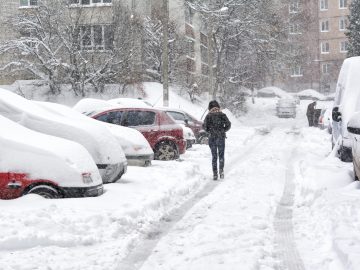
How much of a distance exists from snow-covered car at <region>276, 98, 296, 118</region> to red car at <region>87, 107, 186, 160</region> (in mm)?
32723

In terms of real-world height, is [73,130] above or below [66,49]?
below

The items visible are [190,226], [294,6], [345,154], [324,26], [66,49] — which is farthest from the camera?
[324,26]

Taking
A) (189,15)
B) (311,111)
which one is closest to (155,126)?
(311,111)

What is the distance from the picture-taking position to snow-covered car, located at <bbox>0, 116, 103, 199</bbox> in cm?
781

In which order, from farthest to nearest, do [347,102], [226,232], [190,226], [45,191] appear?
[347,102]
[45,191]
[190,226]
[226,232]

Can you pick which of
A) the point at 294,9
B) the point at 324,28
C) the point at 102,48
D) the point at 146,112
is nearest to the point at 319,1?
the point at 324,28

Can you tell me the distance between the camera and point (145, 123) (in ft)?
51.3

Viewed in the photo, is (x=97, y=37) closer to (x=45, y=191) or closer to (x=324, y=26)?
(x=45, y=191)

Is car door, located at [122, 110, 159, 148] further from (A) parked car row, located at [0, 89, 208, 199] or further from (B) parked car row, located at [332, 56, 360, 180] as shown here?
(B) parked car row, located at [332, 56, 360, 180]

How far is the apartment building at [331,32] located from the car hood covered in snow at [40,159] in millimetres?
69702

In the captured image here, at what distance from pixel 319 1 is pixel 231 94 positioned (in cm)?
4183

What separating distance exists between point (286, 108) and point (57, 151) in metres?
40.7

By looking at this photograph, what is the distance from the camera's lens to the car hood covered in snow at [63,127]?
9.52 meters

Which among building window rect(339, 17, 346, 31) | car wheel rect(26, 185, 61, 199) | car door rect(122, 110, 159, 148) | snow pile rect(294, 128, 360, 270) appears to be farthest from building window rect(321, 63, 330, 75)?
car wheel rect(26, 185, 61, 199)
